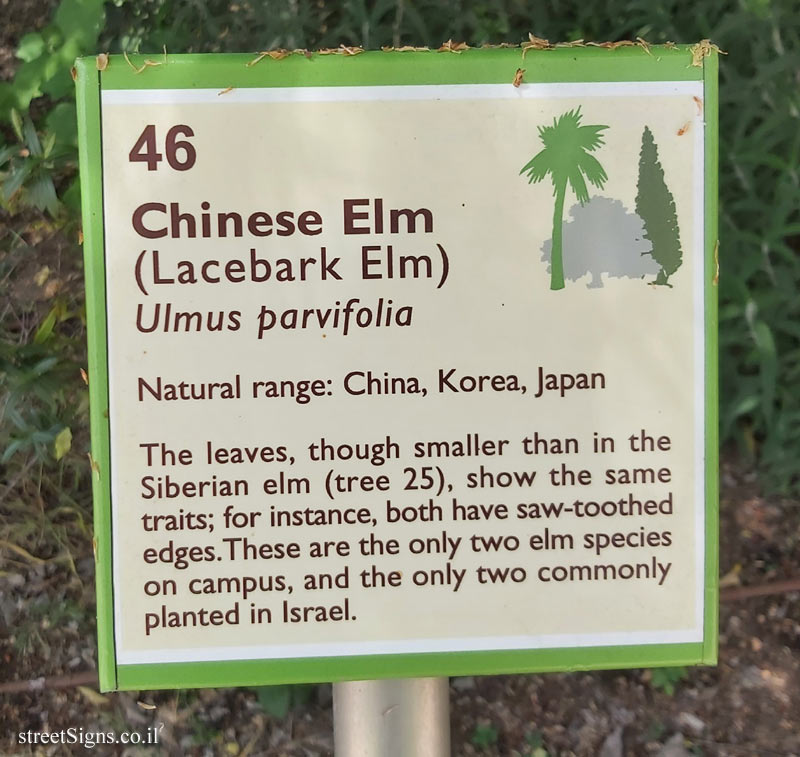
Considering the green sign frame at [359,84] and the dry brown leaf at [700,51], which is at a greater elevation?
the dry brown leaf at [700,51]

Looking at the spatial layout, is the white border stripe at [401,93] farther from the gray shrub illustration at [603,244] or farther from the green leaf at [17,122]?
the green leaf at [17,122]

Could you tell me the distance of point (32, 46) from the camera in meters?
1.28

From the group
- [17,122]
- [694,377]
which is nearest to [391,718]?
[694,377]

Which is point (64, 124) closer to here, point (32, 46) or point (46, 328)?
point (32, 46)

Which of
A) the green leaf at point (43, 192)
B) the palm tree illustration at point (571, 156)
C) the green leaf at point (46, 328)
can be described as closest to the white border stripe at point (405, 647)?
the palm tree illustration at point (571, 156)

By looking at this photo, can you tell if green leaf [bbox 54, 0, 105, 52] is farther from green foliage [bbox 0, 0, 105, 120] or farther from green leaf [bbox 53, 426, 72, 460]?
green leaf [bbox 53, 426, 72, 460]

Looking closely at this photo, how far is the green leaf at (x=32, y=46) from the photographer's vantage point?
128 centimetres

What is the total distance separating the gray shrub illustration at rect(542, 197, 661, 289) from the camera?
88 centimetres

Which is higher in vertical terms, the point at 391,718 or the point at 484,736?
the point at 391,718

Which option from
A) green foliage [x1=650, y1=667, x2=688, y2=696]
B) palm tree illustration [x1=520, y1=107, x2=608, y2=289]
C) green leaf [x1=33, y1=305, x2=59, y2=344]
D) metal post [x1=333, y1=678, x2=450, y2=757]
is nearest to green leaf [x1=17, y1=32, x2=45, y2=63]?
green leaf [x1=33, y1=305, x2=59, y2=344]

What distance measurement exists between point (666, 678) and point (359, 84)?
1.16 m

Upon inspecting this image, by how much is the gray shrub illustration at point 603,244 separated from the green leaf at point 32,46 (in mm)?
1020

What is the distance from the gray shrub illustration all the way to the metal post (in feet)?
1.94

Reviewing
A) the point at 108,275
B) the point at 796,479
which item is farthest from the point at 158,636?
the point at 796,479
